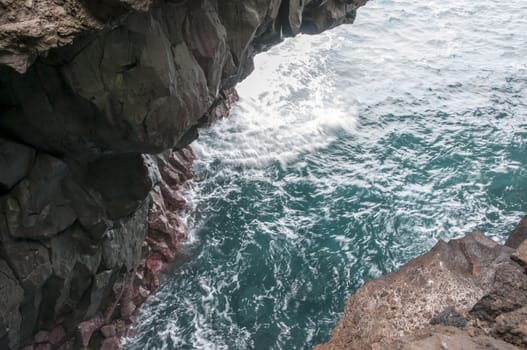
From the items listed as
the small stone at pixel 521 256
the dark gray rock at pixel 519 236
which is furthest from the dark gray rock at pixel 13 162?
the dark gray rock at pixel 519 236

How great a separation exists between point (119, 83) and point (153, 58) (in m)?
0.96

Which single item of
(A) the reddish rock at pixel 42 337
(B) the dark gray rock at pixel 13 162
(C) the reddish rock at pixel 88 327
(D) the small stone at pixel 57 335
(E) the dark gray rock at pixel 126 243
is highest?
(B) the dark gray rock at pixel 13 162

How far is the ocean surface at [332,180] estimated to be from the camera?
19500 mm

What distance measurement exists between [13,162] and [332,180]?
17.9 m

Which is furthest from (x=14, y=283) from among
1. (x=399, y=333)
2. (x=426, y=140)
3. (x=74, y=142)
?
(x=426, y=140)

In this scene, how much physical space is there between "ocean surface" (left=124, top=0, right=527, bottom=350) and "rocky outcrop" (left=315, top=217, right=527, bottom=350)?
30.4ft

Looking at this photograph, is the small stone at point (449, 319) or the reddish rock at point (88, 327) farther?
the reddish rock at point (88, 327)

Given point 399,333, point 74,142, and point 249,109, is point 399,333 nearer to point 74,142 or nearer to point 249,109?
point 74,142

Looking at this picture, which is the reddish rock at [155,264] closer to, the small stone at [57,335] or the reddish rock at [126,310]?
the reddish rock at [126,310]

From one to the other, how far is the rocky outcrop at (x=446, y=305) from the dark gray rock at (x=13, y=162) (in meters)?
8.39

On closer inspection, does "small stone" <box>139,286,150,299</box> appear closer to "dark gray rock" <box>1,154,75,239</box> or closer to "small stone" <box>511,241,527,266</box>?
"dark gray rock" <box>1,154,75,239</box>

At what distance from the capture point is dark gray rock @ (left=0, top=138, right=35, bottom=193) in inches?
446

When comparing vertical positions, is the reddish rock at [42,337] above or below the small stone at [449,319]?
below

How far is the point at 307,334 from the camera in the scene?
18.5m
